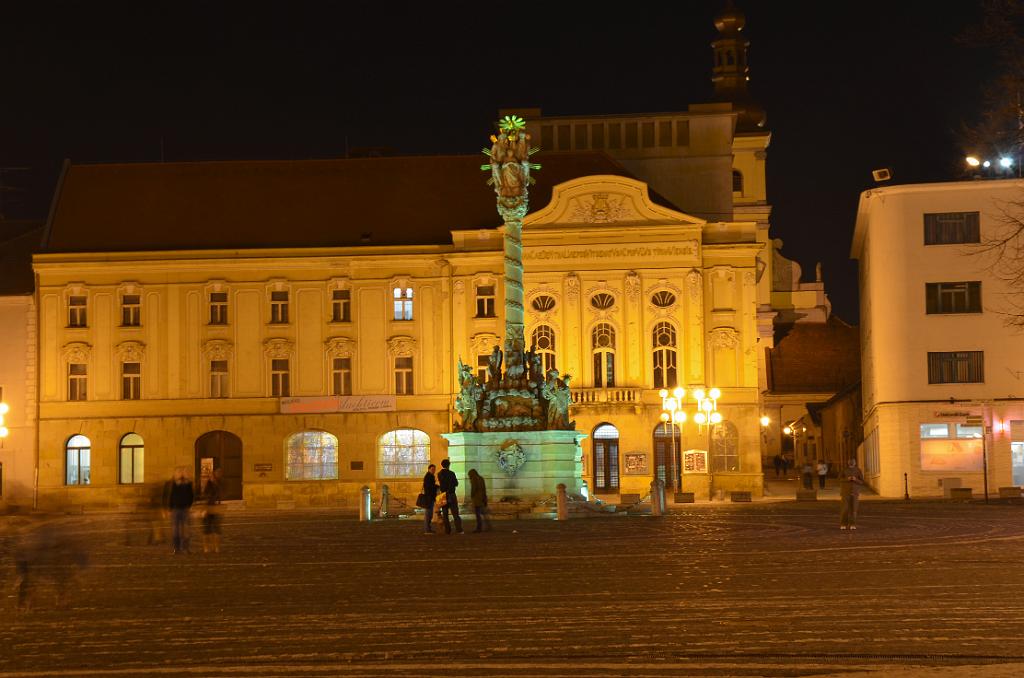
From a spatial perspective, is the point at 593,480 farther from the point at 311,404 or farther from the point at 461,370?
the point at 461,370

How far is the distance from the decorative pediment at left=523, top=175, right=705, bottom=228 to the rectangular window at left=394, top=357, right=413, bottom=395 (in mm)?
8336

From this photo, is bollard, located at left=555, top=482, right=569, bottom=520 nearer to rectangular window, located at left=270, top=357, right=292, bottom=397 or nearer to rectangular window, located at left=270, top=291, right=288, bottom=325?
rectangular window, located at left=270, top=357, right=292, bottom=397

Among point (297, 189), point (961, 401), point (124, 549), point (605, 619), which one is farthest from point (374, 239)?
point (605, 619)

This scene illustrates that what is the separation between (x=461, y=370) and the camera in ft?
163

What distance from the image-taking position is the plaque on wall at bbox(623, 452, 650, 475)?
7188cm

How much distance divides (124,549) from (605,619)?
17.8 m

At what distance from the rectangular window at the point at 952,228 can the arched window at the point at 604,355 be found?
14.9m

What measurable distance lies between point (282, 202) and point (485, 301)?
1102cm

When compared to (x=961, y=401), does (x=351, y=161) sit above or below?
above

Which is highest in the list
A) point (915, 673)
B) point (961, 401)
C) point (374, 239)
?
point (374, 239)

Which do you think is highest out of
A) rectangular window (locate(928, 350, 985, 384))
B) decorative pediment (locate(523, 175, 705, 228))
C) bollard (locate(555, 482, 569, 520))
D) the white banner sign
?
decorative pediment (locate(523, 175, 705, 228))

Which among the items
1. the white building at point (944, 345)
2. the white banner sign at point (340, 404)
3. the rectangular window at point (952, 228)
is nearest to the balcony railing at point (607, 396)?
the white banner sign at point (340, 404)

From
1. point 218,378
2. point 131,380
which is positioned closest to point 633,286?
point 218,378

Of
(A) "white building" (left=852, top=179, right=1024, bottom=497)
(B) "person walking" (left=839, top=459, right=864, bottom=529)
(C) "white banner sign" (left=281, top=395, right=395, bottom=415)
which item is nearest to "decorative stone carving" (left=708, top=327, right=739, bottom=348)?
(A) "white building" (left=852, top=179, right=1024, bottom=497)
